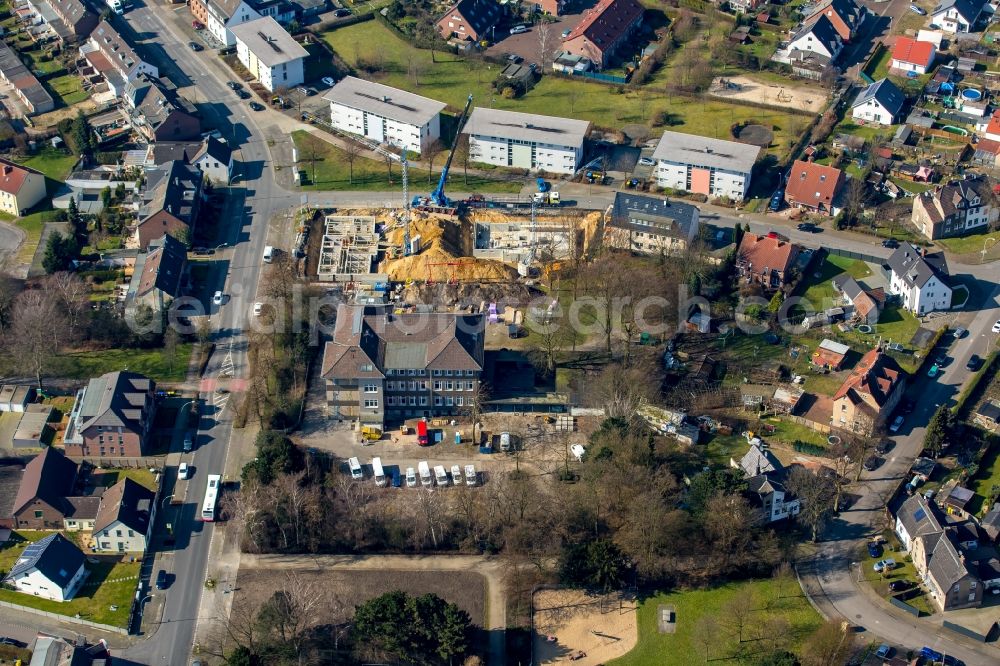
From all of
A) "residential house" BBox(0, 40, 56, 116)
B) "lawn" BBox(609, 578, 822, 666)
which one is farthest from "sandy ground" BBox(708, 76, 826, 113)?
"residential house" BBox(0, 40, 56, 116)

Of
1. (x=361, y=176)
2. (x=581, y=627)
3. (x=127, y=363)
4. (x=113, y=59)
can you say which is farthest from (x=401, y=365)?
(x=113, y=59)

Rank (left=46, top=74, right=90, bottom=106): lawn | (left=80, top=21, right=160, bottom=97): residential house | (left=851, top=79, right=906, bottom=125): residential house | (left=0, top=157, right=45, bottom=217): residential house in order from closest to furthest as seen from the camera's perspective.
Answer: (left=0, top=157, right=45, bottom=217): residential house, (left=851, top=79, right=906, bottom=125): residential house, (left=80, top=21, right=160, bottom=97): residential house, (left=46, top=74, right=90, bottom=106): lawn

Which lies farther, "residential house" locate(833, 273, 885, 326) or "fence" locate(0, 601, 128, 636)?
"residential house" locate(833, 273, 885, 326)

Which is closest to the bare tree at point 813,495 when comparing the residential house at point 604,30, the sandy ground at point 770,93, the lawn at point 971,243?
the lawn at point 971,243

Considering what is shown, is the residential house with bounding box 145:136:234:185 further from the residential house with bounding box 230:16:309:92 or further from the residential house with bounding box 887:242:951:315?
the residential house with bounding box 887:242:951:315

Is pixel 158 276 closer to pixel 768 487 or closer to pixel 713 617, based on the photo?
pixel 768 487

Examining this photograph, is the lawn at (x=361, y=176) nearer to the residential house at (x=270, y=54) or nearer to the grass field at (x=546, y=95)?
the residential house at (x=270, y=54)

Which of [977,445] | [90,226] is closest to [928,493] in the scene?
[977,445]
